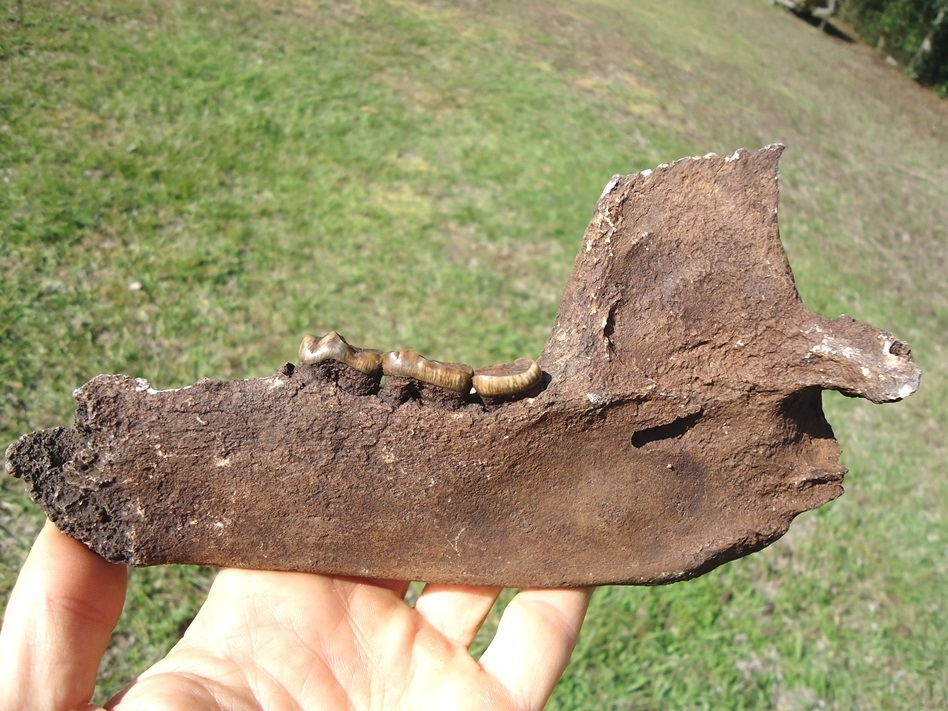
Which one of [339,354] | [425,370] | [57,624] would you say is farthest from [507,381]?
[57,624]

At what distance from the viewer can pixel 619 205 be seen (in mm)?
2492

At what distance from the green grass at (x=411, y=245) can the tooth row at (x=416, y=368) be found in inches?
79.9

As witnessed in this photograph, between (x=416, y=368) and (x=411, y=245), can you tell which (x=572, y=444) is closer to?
(x=416, y=368)

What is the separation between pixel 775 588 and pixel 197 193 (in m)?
4.79

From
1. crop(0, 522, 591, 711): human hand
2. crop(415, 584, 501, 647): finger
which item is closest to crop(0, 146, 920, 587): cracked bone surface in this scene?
crop(0, 522, 591, 711): human hand

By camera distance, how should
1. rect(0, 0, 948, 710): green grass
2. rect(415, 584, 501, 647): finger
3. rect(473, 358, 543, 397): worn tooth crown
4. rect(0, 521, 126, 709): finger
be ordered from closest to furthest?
rect(0, 521, 126, 709): finger
rect(473, 358, 543, 397): worn tooth crown
rect(415, 584, 501, 647): finger
rect(0, 0, 948, 710): green grass

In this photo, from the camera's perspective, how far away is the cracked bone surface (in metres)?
2.31

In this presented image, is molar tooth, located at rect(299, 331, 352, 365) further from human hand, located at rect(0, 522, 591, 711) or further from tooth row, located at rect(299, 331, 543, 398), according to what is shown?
human hand, located at rect(0, 522, 591, 711)

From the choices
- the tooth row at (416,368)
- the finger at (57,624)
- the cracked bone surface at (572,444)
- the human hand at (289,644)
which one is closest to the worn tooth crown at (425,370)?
the tooth row at (416,368)

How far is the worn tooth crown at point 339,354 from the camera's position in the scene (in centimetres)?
222

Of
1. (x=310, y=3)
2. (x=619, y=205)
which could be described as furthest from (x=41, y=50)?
(x=619, y=205)

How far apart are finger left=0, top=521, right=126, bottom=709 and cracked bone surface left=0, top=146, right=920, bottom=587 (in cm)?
10

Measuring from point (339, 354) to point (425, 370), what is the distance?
27cm

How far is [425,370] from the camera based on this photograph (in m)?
2.22
